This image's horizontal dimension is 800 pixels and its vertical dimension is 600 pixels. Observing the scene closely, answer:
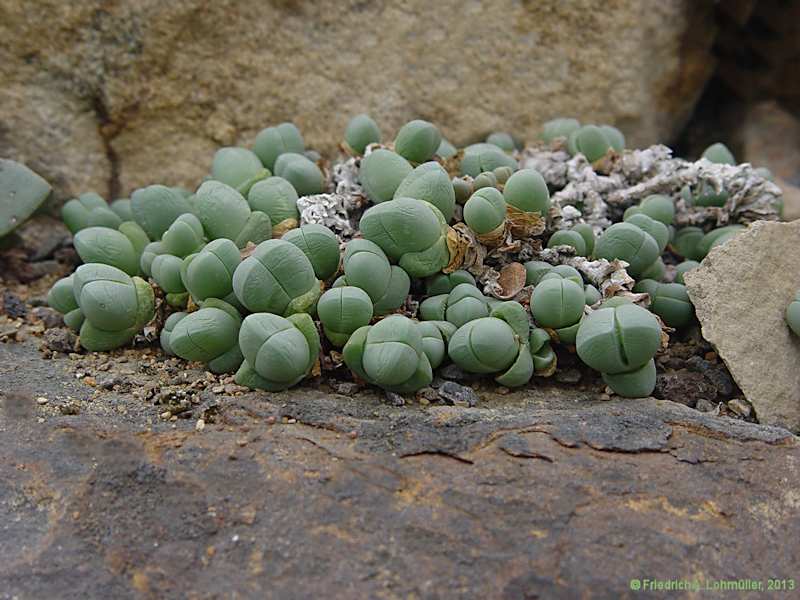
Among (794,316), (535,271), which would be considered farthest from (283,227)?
(794,316)

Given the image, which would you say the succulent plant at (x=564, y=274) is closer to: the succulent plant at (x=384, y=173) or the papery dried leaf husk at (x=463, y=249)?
the papery dried leaf husk at (x=463, y=249)

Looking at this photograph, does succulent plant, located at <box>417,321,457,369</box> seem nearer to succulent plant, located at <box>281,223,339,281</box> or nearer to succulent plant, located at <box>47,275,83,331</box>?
succulent plant, located at <box>281,223,339,281</box>

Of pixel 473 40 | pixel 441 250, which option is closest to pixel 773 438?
pixel 441 250

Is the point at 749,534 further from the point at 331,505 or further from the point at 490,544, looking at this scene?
the point at 331,505

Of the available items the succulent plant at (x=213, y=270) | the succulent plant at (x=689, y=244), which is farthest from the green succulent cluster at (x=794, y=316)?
the succulent plant at (x=213, y=270)

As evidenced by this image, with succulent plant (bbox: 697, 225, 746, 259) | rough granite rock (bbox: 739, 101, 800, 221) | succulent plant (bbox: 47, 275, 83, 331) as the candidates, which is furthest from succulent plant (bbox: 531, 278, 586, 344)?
rough granite rock (bbox: 739, 101, 800, 221)

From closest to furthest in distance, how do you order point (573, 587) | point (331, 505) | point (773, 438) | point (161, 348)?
point (573, 587)
point (331, 505)
point (773, 438)
point (161, 348)
